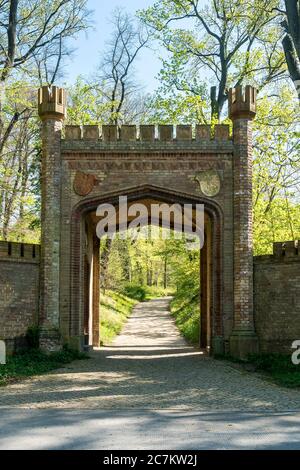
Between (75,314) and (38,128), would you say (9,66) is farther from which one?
(75,314)

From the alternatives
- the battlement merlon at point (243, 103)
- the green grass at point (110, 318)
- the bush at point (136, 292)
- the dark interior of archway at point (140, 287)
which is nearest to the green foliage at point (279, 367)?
the dark interior of archway at point (140, 287)

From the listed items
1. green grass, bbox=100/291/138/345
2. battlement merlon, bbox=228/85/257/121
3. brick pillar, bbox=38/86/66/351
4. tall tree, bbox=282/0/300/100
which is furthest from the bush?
battlement merlon, bbox=228/85/257/121

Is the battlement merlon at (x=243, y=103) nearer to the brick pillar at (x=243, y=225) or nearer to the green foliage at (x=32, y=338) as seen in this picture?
the brick pillar at (x=243, y=225)

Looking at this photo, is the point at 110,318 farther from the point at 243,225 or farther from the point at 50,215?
the point at 243,225

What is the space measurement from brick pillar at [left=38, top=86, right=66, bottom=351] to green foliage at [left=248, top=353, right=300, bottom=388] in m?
5.09

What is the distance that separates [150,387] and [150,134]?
24.5 ft

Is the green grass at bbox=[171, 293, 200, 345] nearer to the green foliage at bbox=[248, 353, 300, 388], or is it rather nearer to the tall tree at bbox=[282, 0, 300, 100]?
the green foliage at bbox=[248, 353, 300, 388]

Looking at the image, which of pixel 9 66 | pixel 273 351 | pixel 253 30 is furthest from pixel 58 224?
pixel 253 30

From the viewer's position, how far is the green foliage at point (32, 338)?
51.7 feet

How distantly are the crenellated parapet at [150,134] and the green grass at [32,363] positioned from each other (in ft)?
18.6

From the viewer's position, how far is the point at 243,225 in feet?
53.1

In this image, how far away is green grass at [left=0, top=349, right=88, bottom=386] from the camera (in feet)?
41.9

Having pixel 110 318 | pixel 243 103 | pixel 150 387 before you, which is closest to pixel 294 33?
pixel 243 103
